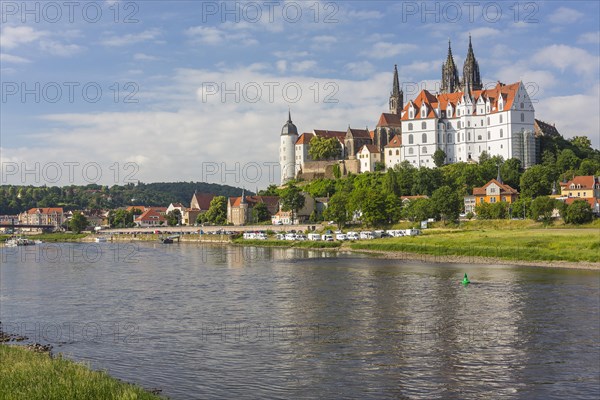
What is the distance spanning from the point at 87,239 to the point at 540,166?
95574 mm

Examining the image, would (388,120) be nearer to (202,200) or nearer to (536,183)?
(536,183)

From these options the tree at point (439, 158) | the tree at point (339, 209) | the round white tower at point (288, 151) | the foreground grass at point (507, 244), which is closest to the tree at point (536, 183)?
the foreground grass at point (507, 244)

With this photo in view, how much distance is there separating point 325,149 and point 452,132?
30.5 m

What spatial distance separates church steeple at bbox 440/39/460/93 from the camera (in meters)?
153

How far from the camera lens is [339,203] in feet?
333

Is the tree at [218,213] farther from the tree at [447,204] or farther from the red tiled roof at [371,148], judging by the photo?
the tree at [447,204]

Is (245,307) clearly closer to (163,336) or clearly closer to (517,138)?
(163,336)

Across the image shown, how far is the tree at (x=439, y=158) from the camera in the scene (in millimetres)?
118188

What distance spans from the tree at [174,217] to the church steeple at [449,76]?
7467 centimetres

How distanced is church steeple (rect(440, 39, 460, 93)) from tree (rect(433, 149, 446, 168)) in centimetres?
3789

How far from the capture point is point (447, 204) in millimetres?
90125

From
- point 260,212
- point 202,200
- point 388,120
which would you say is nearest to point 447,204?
point 388,120

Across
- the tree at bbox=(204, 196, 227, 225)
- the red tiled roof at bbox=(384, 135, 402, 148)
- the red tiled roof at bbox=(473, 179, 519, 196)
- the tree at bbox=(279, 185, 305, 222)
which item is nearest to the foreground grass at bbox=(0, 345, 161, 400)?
the red tiled roof at bbox=(473, 179, 519, 196)

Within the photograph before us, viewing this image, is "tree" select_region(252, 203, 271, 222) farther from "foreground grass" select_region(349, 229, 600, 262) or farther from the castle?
"foreground grass" select_region(349, 229, 600, 262)
